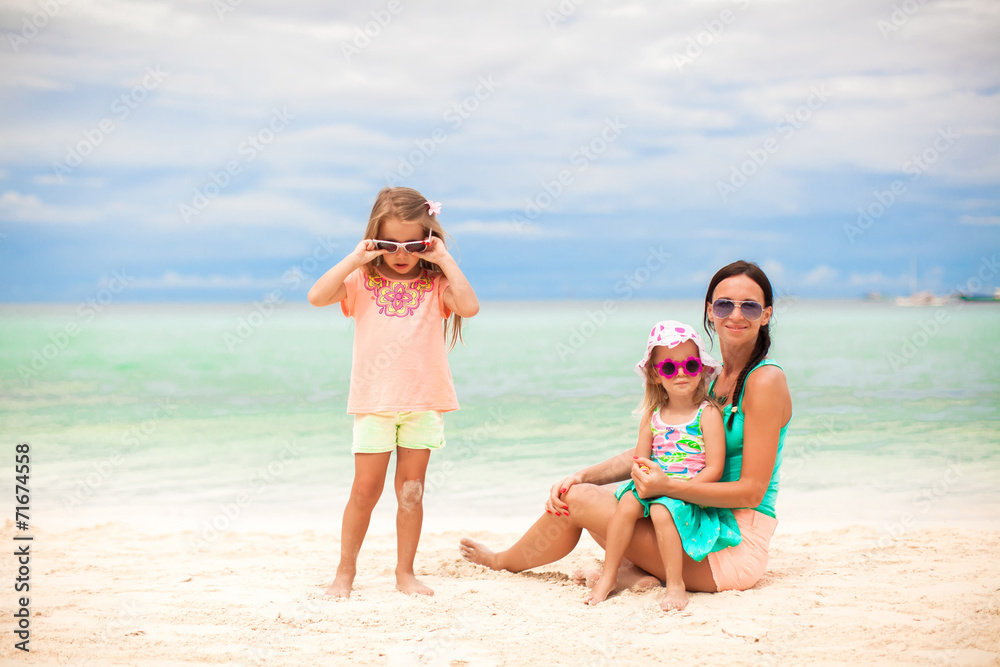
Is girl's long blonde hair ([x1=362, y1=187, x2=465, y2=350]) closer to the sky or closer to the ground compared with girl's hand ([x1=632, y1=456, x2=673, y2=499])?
closer to the sky

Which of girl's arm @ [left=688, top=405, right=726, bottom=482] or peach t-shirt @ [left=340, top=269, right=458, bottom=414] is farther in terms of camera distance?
peach t-shirt @ [left=340, top=269, right=458, bottom=414]

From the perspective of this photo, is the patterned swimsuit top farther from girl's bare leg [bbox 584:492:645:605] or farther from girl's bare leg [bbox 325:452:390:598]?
girl's bare leg [bbox 325:452:390:598]

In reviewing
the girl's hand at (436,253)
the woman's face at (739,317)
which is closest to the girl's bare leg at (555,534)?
the woman's face at (739,317)

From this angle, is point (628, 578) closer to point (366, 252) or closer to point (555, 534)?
point (555, 534)

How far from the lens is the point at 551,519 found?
3.77m

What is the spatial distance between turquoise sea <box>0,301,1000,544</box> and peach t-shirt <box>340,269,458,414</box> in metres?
1.87

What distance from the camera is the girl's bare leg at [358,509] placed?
3746 mm

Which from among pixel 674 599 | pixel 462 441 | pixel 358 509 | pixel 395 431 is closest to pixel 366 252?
pixel 395 431

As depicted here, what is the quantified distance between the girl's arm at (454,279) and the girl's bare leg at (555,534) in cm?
102

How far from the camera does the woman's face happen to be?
3447mm

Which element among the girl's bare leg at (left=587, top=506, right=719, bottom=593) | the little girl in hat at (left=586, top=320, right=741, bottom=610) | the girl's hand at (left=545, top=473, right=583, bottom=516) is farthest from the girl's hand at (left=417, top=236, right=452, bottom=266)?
the girl's bare leg at (left=587, top=506, right=719, bottom=593)

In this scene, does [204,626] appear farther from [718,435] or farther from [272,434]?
[272,434]

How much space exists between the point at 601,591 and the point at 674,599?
13.0 inches

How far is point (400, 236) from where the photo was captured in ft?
12.4
